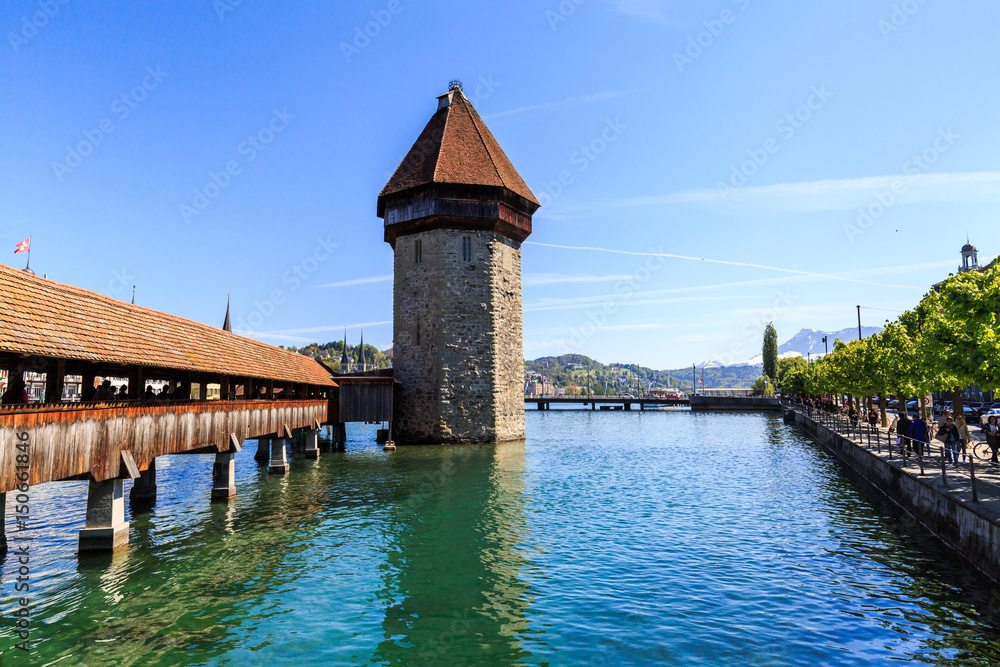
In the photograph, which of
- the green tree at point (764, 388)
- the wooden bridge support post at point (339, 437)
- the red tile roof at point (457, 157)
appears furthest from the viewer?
the green tree at point (764, 388)

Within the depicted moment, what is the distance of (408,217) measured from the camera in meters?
33.4

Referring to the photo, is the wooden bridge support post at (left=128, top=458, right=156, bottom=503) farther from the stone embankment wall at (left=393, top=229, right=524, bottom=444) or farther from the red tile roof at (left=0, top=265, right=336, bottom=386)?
the stone embankment wall at (left=393, top=229, right=524, bottom=444)

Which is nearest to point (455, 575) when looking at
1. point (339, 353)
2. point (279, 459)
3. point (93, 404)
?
point (93, 404)

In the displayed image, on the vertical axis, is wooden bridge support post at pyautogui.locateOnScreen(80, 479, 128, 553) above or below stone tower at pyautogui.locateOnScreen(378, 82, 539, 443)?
below

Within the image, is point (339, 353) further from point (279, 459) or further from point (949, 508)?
point (949, 508)

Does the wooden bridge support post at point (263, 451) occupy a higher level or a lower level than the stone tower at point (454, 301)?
lower

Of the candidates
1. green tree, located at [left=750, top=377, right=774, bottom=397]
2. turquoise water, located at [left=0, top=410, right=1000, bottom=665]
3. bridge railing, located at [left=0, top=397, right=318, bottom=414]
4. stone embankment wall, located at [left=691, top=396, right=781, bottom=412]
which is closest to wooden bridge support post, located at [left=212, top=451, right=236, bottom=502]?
turquoise water, located at [left=0, top=410, right=1000, bottom=665]

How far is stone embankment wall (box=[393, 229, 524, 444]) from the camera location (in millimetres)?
32094

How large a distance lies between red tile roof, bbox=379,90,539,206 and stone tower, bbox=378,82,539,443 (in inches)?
4.3

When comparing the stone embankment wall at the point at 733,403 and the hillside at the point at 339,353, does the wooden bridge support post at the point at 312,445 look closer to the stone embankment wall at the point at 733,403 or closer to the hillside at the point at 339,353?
the stone embankment wall at the point at 733,403

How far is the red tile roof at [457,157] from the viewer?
3281cm

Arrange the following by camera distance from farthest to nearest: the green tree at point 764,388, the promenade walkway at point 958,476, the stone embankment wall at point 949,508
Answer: the green tree at point 764,388, the promenade walkway at point 958,476, the stone embankment wall at point 949,508

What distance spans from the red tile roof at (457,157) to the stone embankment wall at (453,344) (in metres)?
3.13

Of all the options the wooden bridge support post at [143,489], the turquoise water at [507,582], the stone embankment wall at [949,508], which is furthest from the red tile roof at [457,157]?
the stone embankment wall at [949,508]
